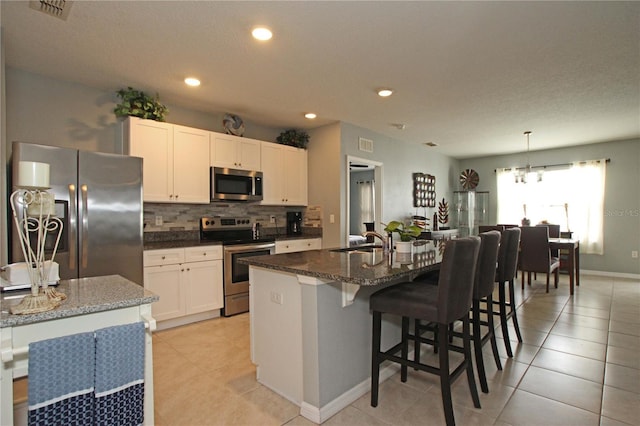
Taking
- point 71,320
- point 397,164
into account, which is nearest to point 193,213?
point 71,320

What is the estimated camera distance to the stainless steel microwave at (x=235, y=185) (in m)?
4.02

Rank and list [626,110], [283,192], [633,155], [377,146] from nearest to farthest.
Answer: [626,110] → [283,192] → [377,146] → [633,155]

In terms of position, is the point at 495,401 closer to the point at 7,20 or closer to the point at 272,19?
the point at 272,19

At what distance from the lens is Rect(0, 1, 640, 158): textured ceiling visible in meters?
2.14

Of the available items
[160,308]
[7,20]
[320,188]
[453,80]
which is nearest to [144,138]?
[7,20]

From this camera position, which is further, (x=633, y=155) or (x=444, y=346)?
(x=633, y=155)

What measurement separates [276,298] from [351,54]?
1.96 m

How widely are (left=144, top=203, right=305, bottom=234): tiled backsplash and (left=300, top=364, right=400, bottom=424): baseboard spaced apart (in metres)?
2.74

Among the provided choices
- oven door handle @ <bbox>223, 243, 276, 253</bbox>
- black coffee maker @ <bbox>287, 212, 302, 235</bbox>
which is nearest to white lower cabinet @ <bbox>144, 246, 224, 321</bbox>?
oven door handle @ <bbox>223, 243, 276, 253</bbox>

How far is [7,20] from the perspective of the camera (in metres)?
2.22

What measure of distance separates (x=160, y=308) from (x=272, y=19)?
9.20 ft

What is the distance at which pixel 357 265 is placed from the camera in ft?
6.72

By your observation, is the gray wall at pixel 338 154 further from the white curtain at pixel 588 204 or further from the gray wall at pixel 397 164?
the white curtain at pixel 588 204

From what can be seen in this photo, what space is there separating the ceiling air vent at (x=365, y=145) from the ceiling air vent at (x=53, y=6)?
361 cm
